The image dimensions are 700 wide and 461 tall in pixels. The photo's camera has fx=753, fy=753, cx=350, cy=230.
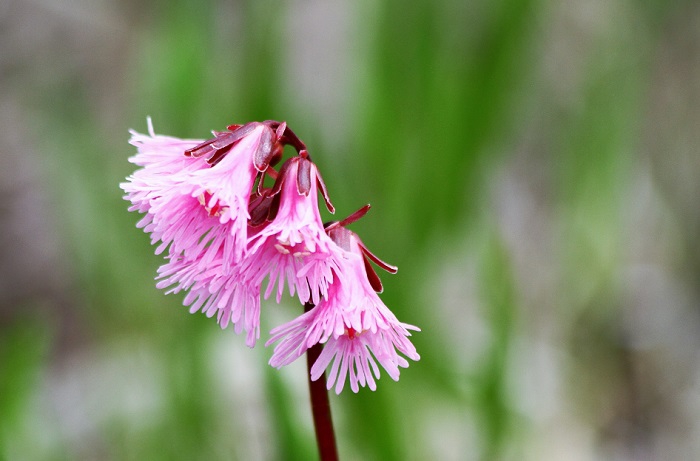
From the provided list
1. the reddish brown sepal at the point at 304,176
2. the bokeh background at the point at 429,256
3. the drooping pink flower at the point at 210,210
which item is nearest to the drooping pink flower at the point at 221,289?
the drooping pink flower at the point at 210,210

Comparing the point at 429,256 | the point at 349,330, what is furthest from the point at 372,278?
the point at 429,256

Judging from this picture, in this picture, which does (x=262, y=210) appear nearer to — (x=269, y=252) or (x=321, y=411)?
(x=269, y=252)

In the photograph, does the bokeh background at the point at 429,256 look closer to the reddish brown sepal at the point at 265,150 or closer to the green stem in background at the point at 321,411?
the green stem in background at the point at 321,411

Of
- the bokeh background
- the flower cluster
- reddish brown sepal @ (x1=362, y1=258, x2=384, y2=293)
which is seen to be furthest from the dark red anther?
the bokeh background

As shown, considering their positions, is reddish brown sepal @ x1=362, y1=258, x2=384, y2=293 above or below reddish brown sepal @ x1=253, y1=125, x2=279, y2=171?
below

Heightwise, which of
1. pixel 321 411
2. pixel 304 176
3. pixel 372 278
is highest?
pixel 304 176

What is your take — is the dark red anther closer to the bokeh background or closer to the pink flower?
the pink flower
